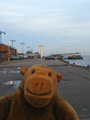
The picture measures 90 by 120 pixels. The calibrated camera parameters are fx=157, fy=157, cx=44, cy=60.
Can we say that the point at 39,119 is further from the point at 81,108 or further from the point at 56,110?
the point at 81,108

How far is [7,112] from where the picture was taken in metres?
1.98

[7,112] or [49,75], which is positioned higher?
[49,75]

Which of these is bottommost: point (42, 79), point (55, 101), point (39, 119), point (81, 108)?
point (81, 108)

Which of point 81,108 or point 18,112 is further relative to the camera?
point 81,108

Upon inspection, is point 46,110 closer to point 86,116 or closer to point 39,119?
point 39,119

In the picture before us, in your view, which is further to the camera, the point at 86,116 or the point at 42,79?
the point at 86,116

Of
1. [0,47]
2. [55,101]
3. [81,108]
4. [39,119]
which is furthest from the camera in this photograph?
[0,47]

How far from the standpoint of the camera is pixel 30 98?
1671 millimetres

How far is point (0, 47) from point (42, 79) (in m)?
72.9

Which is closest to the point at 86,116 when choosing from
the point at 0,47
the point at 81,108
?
the point at 81,108

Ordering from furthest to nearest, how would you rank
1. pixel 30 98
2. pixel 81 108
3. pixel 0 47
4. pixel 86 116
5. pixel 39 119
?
pixel 0 47, pixel 81 108, pixel 86 116, pixel 39 119, pixel 30 98

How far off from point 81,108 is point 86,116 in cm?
58

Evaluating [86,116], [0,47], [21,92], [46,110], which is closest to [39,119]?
[46,110]

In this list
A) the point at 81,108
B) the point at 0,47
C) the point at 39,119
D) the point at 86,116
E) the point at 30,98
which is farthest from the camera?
the point at 0,47
